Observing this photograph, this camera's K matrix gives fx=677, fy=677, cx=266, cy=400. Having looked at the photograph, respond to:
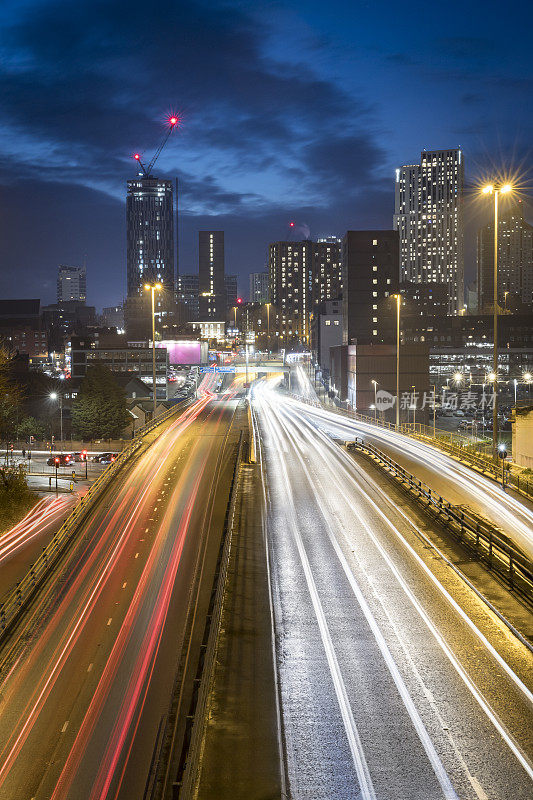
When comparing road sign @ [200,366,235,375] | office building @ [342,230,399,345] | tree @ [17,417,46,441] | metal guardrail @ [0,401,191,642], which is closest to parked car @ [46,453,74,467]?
tree @ [17,417,46,441]

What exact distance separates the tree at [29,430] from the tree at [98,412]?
14.4ft

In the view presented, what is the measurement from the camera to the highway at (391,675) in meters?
9.55

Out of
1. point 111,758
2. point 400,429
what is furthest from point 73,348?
point 111,758

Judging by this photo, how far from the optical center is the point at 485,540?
1905 cm

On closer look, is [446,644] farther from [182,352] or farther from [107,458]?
[182,352]

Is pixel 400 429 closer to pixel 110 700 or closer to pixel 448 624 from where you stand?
pixel 448 624

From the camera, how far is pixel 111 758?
10250mm

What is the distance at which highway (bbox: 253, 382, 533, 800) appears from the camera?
31.3ft

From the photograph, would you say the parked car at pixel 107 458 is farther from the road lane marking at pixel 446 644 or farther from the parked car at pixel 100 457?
the road lane marking at pixel 446 644

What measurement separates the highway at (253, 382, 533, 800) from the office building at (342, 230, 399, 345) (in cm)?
8974

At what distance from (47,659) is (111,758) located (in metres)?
4.18

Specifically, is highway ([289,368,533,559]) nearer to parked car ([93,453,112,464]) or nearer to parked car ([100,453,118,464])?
parked car ([100,453,118,464])

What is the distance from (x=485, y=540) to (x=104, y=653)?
10.9 metres

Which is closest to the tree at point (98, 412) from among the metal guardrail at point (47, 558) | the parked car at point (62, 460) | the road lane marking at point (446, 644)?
the parked car at point (62, 460)
